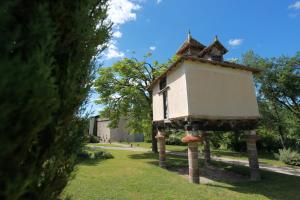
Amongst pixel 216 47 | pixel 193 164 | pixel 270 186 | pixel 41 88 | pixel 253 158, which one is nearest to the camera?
pixel 41 88

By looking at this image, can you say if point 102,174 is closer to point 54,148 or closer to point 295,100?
point 54,148

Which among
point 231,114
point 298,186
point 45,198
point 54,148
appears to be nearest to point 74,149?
point 54,148

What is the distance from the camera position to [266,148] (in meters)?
29.5

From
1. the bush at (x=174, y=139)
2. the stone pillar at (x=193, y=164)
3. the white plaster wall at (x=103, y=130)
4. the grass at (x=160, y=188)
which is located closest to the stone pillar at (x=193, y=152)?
the stone pillar at (x=193, y=164)

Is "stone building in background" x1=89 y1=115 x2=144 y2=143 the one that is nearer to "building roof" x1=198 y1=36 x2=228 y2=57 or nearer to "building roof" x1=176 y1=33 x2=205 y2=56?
"building roof" x1=176 y1=33 x2=205 y2=56

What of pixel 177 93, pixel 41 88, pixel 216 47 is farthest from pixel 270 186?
pixel 41 88

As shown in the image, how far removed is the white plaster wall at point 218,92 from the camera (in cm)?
1284

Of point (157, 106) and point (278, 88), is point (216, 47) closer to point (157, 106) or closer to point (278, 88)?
point (157, 106)

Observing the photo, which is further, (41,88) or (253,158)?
(253,158)

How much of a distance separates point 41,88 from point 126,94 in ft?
70.6

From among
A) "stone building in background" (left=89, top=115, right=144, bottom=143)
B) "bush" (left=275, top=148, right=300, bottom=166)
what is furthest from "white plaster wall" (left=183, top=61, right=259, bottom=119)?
"stone building in background" (left=89, top=115, right=144, bottom=143)

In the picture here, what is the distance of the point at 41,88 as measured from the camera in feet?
7.61

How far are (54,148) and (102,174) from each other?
11.8m

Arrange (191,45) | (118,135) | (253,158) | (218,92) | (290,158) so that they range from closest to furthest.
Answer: (218,92) → (253,158) → (191,45) → (290,158) → (118,135)
